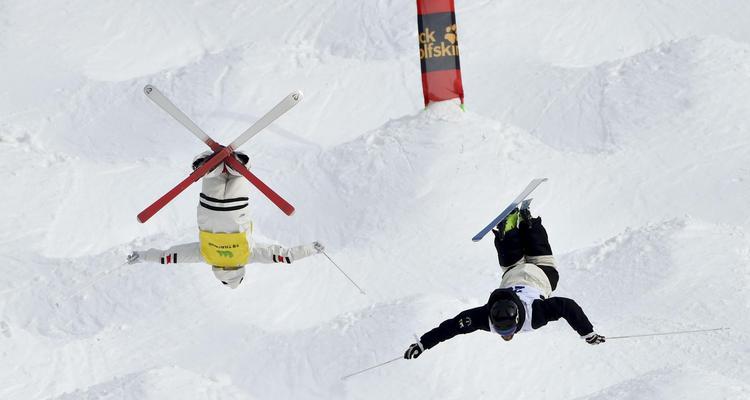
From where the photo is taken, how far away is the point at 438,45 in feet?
80.8

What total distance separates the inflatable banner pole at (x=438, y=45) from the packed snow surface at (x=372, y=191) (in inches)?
20.6

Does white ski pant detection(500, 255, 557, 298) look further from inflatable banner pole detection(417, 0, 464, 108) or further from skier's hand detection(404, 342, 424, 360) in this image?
inflatable banner pole detection(417, 0, 464, 108)

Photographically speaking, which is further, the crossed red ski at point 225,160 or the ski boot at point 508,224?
the ski boot at point 508,224

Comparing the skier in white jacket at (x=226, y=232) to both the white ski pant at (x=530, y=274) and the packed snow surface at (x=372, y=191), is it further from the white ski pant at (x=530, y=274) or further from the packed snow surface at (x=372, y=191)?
the packed snow surface at (x=372, y=191)

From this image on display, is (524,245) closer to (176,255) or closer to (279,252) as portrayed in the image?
(279,252)

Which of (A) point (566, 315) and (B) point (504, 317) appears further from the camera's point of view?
(A) point (566, 315)

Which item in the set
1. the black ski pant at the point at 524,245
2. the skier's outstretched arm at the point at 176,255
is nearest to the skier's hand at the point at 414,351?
the black ski pant at the point at 524,245

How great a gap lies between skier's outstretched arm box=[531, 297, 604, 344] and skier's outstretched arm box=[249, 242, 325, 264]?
2728 millimetres

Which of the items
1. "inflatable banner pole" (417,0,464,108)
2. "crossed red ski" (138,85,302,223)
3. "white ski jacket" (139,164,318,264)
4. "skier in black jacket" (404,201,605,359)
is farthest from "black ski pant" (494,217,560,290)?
"inflatable banner pole" (417,0,464,108)

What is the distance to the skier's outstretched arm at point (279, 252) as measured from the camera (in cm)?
1595

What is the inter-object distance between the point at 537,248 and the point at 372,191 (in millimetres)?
8776

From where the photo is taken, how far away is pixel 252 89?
1119 inches

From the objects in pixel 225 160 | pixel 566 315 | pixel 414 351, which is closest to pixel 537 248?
pixel 566 315

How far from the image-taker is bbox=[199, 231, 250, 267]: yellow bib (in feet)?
50.6
